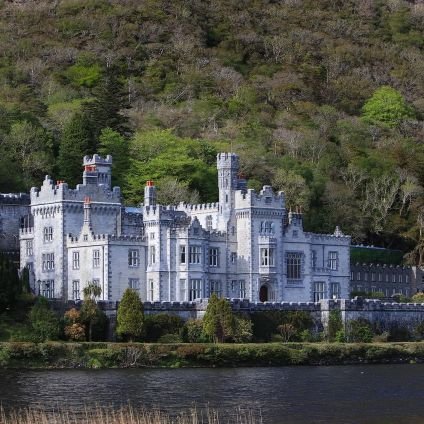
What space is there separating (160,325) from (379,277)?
Result: 36.9 meters

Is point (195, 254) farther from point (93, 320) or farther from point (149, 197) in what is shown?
point (93, 320)

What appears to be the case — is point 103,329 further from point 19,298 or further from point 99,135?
point 99,135

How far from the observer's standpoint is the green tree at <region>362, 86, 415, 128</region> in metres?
→ 186

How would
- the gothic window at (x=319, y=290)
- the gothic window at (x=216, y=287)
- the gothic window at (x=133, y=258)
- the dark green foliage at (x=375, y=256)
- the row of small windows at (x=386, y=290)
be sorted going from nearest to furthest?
the gothic window at (x=133, y=258)
the gothic window at (x=216, y=287)
the gothic window at (x=319, y=290)
the row of small windows at (x=386, y=290)
the dark green foliage at (x=375, y=256)

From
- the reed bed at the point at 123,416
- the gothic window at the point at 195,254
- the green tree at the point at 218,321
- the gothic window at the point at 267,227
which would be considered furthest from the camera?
the gothic window at the point at 267,227

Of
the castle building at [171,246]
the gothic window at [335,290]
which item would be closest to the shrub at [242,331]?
the castle building at [171,246]

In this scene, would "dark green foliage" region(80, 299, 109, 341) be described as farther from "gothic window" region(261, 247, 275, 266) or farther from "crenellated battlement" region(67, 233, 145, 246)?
"gothic window" region(261, 247, 275, 266)

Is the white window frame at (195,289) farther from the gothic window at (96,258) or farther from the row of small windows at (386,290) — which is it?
the row of small windows at (386,290)

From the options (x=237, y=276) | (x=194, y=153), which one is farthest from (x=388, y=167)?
(x=237, y=276)

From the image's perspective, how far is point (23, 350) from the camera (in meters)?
94.8

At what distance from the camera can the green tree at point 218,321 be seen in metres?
102

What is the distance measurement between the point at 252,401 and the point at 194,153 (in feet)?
212

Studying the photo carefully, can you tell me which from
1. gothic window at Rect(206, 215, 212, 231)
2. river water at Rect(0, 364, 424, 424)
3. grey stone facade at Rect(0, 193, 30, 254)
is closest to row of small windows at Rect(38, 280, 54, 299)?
grey stone facade at Rect(0, 193, 30, 254)

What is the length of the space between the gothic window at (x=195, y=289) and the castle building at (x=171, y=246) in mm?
102
